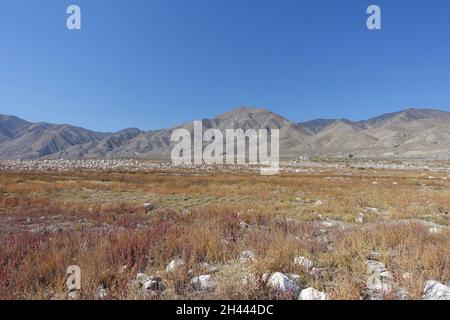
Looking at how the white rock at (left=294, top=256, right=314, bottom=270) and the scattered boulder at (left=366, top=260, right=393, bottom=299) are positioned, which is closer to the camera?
the scattered boulder at (left=366, top=260, right=393, bottom=299)

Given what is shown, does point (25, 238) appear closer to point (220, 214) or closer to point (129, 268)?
point (129, 268)

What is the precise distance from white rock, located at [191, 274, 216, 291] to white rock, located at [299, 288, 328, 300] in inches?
49.9

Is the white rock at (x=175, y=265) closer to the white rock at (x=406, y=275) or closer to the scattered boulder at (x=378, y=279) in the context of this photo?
the scattered boulder at (x=378, y=279)

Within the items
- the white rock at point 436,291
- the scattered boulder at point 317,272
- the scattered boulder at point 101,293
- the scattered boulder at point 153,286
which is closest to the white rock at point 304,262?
the scattered boulder at point 317,272

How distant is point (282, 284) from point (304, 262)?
103 centimetres

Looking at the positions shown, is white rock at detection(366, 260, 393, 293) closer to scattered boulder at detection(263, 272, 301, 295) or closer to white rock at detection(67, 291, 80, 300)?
scattered boulder at detection(263, 272, 301, 295)

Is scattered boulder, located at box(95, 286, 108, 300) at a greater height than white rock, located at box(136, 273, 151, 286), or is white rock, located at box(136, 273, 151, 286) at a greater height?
scattered boulder, located at box(95, 286, 108, 300)

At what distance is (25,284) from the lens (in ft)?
11.8

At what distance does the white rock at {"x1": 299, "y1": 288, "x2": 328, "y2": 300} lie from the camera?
311cm

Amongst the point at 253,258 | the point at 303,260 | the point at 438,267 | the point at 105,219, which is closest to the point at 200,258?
the point at 253,258

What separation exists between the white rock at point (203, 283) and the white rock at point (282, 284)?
0.86 meters

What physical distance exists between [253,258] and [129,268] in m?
2.18

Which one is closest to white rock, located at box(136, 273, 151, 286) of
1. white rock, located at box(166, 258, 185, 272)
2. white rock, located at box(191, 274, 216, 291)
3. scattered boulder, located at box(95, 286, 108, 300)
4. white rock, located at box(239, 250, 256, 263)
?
white rock, located at box(166, 258, 185, 272)

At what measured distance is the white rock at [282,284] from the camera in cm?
333
